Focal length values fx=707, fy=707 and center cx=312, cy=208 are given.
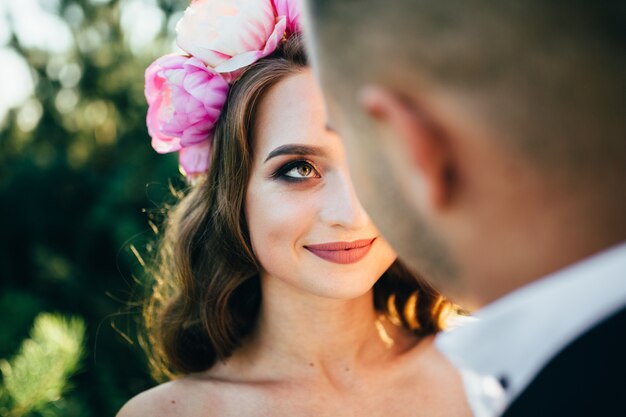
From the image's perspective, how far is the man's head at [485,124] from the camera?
848 millimetres

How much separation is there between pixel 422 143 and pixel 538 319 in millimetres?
277

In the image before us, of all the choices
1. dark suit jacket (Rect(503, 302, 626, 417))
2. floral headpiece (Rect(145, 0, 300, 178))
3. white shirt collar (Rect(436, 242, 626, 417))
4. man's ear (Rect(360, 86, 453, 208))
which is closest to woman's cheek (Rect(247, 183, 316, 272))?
floral headpiece (Rect(145, 0, 300, 178))

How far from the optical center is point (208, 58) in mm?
2115

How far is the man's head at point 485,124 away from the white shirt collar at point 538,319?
→ 2 centimetres

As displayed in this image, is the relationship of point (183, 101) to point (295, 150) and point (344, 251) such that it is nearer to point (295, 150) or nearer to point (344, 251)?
point (295, 150)

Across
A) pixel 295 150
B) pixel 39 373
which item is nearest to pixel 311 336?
pixel 295 150

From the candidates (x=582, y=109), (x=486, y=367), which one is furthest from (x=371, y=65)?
(x=486, y=367)

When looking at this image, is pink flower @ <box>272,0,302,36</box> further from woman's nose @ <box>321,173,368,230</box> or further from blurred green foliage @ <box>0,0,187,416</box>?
blurred green foliage @ <box>0,0,187,416</box>

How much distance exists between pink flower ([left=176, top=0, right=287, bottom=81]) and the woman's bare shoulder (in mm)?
1001

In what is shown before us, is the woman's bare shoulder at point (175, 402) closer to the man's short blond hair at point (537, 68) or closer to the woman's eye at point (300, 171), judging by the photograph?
the woman's eye at point (300, 171)

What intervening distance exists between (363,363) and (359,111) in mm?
1407

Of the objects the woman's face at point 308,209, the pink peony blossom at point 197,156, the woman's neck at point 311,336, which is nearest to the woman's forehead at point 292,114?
the woman's face at point 308,209

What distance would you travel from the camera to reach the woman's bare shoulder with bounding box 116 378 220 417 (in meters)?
2.17

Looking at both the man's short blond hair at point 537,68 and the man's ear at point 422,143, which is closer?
the man's short blond hair at point 537,68
